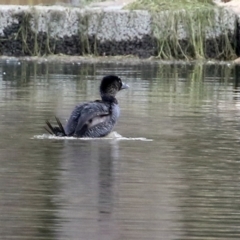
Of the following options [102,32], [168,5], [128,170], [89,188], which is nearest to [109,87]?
[128,170]

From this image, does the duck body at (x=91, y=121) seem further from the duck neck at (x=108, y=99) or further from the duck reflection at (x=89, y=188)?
the duck neck at (x=108, y=99)

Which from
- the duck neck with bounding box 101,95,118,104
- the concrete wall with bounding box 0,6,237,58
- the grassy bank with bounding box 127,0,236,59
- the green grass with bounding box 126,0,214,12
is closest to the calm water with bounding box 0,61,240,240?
the duck neck with bounding box 101,95,118,104

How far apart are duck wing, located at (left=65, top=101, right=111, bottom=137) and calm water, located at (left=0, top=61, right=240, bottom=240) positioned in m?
0.17

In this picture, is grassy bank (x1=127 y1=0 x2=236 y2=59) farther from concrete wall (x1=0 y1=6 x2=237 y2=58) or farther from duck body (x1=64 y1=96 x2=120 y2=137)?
duck body (x1=64 y1=96 x2=120 y2=137)

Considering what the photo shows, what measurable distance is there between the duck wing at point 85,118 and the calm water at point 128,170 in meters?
0.17

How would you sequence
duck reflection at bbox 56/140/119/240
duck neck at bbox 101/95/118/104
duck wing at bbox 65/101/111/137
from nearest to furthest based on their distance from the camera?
duck reflection at bbox 56/140/119/240, duck wing at bbox 65/101/111/137, duck neck at bbox 101/95/118/104

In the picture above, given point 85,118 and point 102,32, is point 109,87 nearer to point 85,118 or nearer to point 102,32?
point 85,118

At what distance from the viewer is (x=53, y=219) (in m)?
6.86

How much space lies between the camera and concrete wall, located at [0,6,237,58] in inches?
904

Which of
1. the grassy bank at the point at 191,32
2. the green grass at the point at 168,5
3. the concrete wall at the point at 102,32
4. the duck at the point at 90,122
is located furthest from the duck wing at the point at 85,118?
the green grass at the point at 168,5

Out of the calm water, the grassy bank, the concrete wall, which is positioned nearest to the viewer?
the calm water

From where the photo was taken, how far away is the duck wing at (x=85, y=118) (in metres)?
10.4

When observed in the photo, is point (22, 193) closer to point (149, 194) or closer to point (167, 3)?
point (149, 194)

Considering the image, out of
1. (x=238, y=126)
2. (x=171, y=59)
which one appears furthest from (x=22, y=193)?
(x=171, y=59)
